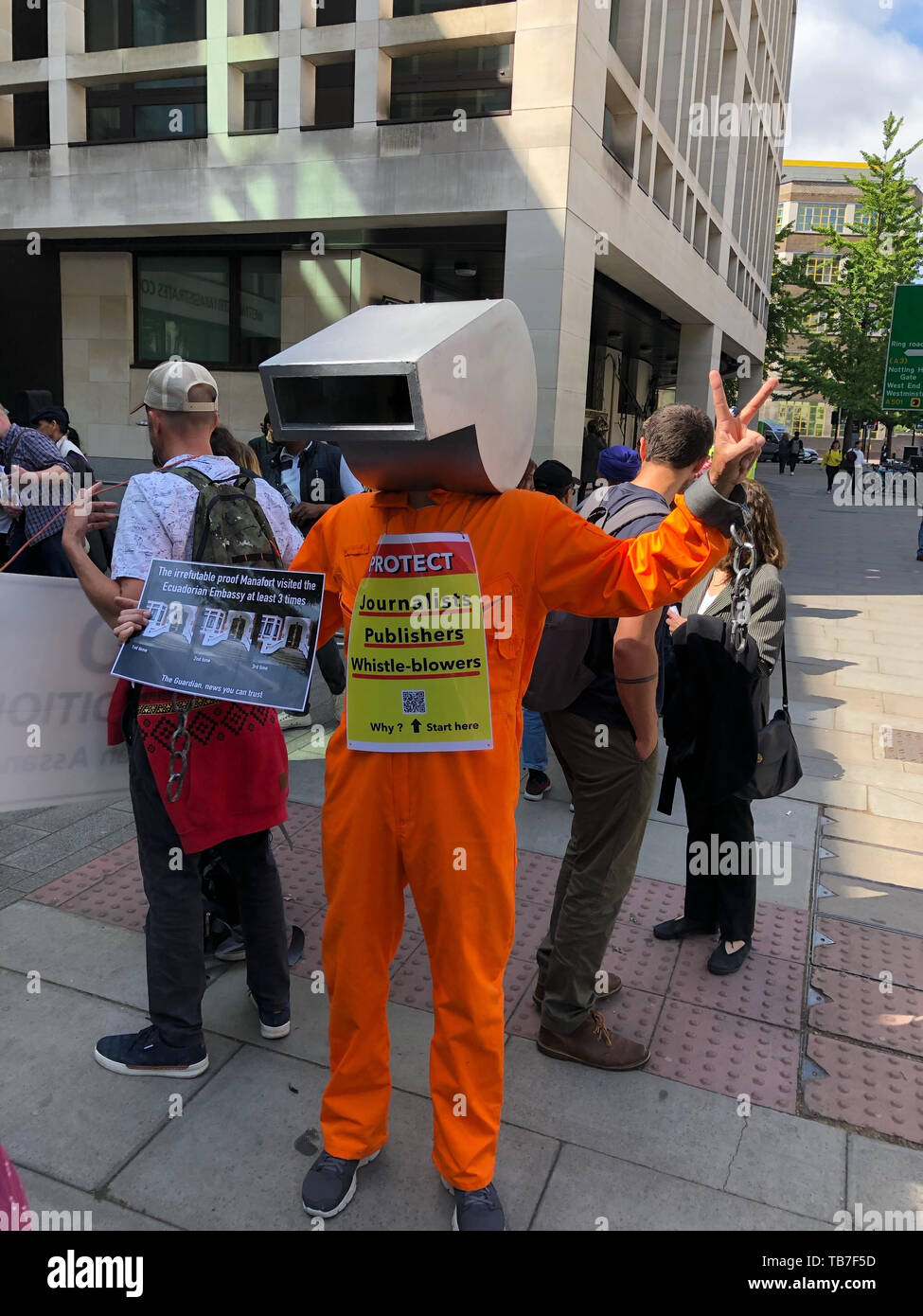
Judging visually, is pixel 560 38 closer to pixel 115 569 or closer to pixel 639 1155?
pixel 115 569

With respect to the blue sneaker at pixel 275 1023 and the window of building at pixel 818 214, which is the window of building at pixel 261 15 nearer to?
the blue sneaker at pixel 275 1023

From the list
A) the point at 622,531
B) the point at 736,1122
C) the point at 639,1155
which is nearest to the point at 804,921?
the point at 736,1122

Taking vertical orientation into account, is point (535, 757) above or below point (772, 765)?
below

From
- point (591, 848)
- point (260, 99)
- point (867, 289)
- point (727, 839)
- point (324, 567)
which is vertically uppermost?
point (867, 289)

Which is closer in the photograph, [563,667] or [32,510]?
[563,667]

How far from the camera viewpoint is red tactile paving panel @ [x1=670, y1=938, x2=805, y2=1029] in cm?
340

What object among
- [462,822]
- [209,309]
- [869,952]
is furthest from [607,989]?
[209,309]

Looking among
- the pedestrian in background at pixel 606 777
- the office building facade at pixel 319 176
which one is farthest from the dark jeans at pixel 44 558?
the office building facade at pixel 319 176

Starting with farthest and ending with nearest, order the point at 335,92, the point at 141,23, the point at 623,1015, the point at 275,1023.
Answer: the point at 141,23
the point at 335,92
the point at 623,1015
the point at 275,1023

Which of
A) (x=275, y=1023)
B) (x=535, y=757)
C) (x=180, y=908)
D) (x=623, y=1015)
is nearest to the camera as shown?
(x=180, y=908)

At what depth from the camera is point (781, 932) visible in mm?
3971

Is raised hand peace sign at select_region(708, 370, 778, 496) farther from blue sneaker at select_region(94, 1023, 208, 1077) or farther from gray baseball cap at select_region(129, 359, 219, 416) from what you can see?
blue sneaker at select_region(94, 1023, 208, 1077)

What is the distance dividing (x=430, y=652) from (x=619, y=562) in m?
0.48

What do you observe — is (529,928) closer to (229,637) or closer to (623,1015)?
(623,1015)
